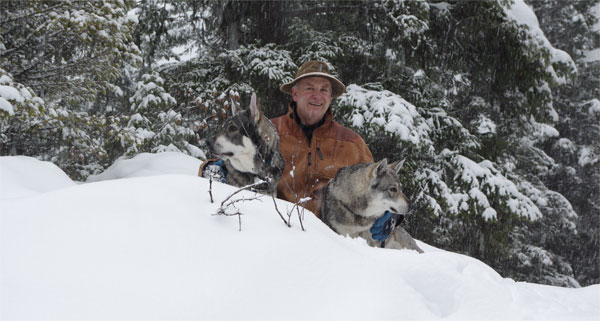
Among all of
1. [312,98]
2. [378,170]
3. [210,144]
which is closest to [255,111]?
[210,144]

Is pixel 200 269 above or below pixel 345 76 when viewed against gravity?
above

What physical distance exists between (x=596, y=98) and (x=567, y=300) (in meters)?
19.3

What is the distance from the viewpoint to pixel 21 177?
16.0ft

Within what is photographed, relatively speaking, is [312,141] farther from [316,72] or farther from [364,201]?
[364,201]

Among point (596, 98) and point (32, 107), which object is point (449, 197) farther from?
point (596, 98)

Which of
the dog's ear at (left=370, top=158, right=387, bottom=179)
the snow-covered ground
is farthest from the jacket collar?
the snow-covered ground

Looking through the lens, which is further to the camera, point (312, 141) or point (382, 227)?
point (312, 141)

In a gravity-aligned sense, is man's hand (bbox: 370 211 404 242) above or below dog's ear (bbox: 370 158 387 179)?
below

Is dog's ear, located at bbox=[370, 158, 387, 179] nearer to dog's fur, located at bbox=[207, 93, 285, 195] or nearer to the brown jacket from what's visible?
the brown jacket

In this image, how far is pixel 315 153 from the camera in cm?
488

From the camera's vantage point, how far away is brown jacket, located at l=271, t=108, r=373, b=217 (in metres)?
4.87

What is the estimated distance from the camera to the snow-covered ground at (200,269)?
1.39m

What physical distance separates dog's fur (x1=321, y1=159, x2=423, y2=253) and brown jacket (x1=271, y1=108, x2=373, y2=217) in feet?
1.36

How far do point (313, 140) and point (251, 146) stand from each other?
838mm
